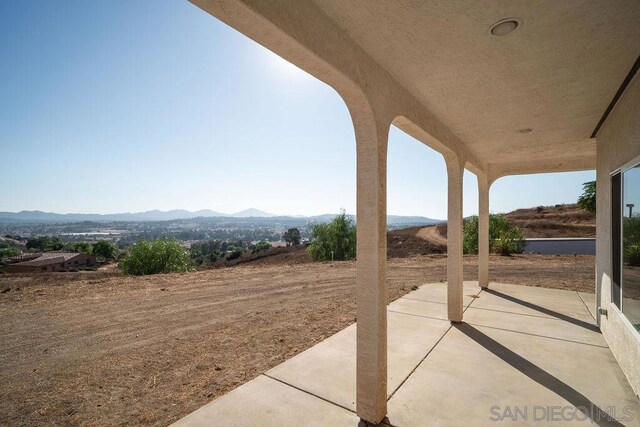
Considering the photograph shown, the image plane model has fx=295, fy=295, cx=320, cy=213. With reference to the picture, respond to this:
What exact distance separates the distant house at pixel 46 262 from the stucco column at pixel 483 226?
2136cm

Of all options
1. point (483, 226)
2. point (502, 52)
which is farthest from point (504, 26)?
point (483, 226)

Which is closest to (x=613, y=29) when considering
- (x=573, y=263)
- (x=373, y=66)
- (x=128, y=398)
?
(x=373, y=66)

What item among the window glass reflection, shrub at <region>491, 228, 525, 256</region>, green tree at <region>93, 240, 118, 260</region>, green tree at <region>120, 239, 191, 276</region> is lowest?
green tree at <region>93, 240, 118, 260</region>

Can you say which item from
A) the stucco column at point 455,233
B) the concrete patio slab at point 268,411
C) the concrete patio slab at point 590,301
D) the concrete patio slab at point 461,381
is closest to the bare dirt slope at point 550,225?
the concrete patio slab at point 590,301

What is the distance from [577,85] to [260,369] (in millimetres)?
5006

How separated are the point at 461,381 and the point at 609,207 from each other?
133 inches

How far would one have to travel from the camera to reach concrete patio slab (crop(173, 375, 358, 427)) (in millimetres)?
2742

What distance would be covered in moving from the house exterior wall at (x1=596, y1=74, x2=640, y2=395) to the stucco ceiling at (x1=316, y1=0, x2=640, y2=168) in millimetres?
272

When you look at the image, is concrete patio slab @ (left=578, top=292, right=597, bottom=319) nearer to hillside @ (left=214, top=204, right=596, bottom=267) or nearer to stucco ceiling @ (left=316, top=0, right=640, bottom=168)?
stucco ceiling @ (left=316, top=0, right=640, bottom=168)

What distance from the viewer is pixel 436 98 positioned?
11.7 ft

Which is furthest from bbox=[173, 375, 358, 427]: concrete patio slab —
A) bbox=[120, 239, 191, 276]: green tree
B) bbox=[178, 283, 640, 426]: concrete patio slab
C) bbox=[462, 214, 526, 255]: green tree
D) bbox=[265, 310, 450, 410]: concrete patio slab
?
bbox=[120, 239, 191, 276]: green tree

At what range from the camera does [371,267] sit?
2.75 meters

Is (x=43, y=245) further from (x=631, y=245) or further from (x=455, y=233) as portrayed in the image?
(x=631, y=245)

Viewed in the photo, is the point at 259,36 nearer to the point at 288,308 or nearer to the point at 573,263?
the point at 288,308
